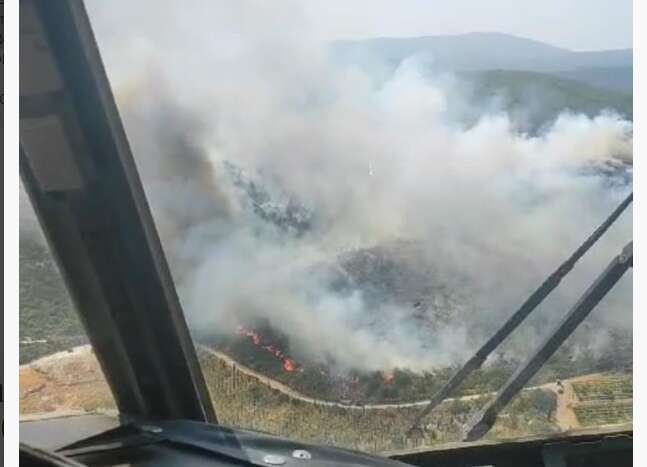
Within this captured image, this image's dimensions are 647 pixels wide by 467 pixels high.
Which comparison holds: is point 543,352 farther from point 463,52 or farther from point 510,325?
point 463,52

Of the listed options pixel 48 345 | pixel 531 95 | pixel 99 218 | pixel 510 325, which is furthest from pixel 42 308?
pixel 531 95

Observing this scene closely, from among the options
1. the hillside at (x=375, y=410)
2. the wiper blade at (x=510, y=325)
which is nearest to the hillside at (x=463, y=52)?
the wiper blade at (x=510, y=325)

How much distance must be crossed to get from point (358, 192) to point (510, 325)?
1.18 ft

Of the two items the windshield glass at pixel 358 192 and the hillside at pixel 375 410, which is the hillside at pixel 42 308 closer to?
the hillside at pixel 375 410

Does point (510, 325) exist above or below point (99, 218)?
below

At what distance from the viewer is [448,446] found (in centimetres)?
158

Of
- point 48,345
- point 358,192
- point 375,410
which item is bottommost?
point 375,410

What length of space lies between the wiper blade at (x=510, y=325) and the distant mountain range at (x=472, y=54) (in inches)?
11.8

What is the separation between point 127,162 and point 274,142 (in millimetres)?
270

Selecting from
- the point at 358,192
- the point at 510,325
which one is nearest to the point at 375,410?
the point at 510,325

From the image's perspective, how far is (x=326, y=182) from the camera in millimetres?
1548

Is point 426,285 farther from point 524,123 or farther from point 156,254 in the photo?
point 156,254

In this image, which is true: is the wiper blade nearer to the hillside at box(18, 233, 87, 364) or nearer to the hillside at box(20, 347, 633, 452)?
the hillside at box(20, 347, 633, 452)

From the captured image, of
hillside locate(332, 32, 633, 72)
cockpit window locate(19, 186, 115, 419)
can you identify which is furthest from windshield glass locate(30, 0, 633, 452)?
cockpit window locate(19, 186, 115, 419)
